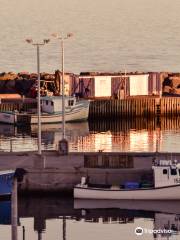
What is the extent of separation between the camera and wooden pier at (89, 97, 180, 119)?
431 ft

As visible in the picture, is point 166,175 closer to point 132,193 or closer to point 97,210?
point 132,193

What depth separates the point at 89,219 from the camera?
7656 centimetres

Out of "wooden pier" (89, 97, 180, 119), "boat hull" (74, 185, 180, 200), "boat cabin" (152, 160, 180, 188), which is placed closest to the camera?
"boat cabin" (152, 160, 180, 188)

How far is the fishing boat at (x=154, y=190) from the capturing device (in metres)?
78.8

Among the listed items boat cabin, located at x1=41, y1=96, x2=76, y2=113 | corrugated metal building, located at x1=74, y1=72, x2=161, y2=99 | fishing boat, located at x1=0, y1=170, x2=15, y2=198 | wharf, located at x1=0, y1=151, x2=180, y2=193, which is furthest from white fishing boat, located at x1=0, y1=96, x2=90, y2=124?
fishing boat, located at x1=0, y1=170, x2=15, y2=198

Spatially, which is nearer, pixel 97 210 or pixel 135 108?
pixel 97 210

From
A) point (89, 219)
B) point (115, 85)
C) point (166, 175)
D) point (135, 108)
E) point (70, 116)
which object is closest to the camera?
point (89, 219)

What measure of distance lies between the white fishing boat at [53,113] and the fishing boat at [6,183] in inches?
1804

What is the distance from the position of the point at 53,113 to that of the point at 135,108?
942 centimetres

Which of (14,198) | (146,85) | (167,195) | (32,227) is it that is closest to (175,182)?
(167,195)

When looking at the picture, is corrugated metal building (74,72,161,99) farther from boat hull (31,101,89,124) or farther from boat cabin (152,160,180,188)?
boat cabin (152,160,180,188)

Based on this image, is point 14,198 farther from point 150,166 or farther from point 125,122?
point 125,122

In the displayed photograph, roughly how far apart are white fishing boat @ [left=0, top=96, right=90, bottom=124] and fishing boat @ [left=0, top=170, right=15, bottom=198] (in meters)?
45.8

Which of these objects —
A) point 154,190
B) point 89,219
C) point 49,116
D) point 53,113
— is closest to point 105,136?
point 49,116
